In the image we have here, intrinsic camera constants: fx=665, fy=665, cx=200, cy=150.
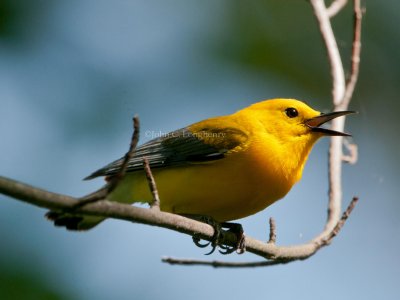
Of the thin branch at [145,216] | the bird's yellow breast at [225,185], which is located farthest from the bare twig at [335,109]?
the thin branch at [145,216]

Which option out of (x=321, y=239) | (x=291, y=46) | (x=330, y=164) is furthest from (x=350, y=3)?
(x=321, y=239)

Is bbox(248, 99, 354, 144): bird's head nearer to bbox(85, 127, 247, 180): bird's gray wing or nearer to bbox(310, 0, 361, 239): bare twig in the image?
bbox(310, 0, 361, 239): bare twig

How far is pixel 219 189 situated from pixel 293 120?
1.26m

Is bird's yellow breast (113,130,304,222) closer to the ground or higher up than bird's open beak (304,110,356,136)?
closer to the ground

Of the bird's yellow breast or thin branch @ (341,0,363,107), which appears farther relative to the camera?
thin branch @ (341,0,363,107)

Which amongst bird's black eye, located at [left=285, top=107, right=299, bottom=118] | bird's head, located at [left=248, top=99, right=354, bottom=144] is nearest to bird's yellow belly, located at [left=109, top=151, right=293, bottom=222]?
bird's head, located at [left=248, top=99, right=354, bottom=144]

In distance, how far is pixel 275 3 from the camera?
8.33m

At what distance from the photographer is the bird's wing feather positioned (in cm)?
559

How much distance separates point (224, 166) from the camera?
17.9 ft

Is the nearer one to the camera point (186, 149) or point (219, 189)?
point (219, 189)

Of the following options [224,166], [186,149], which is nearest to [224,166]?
[224,166]

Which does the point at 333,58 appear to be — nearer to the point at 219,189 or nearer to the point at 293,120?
the point at 293,120

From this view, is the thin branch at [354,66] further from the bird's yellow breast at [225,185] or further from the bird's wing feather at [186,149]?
the bird's wing feather at [186,149]

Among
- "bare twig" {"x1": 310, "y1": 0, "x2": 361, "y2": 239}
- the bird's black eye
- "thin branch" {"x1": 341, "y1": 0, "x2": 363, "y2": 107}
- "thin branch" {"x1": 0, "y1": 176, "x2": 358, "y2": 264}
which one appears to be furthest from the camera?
the bird's black eye
